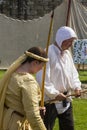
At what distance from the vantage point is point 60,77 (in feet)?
16.9

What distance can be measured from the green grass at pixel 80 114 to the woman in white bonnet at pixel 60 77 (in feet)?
7.60

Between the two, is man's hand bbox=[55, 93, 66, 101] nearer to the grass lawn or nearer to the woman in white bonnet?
the woman in white bonnet

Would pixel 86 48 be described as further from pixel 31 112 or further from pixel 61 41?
pixel 31 112

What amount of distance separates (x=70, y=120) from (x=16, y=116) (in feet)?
4.62

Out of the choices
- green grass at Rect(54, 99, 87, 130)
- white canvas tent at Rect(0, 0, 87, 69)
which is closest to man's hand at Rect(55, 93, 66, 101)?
green grass at Rect(54, 99, 87, 130)

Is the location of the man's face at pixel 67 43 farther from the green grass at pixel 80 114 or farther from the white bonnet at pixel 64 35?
the green grass at pixel 80 114

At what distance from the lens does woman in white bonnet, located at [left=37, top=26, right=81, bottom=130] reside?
5043 mm

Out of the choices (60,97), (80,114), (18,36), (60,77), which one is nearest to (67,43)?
(60,77)

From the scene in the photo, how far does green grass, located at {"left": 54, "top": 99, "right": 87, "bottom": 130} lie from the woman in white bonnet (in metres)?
2.32

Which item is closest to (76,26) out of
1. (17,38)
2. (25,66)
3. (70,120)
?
(17,38)

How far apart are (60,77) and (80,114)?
3698 mm

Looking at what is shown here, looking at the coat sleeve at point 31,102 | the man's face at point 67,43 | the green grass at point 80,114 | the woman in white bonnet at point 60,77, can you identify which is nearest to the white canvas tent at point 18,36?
the green grass at point 80,114

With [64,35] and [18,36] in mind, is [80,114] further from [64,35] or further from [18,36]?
[18,36]

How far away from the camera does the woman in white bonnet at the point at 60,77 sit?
5043mm
